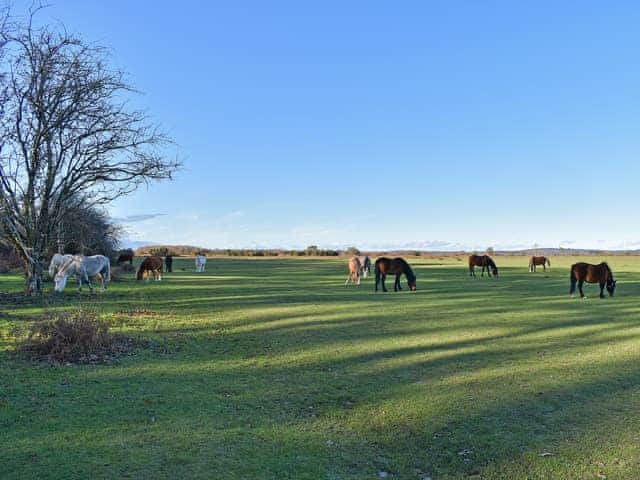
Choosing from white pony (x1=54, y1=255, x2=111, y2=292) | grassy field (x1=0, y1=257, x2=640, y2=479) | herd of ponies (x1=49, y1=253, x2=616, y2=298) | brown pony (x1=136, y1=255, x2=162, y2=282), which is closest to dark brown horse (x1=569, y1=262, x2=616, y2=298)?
herd of ponies (x1=49, y1=253, x2=616, y2=298)

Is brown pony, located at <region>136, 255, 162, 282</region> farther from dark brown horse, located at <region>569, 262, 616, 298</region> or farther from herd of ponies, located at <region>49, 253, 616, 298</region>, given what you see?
dark brown horse, located at <region>569, 262, 616, 298</region>

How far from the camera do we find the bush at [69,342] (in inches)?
334

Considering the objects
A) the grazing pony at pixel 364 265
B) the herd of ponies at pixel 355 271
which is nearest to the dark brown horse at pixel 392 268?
the herd of ponies at pixel 355 271

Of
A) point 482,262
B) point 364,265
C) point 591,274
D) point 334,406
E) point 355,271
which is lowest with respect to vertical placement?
point 334,406

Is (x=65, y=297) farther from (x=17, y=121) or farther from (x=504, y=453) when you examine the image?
(x=504, y=453)

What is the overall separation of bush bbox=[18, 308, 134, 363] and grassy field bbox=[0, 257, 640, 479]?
0.38m

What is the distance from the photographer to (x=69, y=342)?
866cm

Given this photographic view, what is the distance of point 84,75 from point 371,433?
18779 mm

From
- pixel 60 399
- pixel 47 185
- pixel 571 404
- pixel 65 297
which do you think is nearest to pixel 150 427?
pixel 60 399

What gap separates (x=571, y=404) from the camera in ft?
21.2

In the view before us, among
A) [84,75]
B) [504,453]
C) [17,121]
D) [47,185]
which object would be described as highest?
[84,75]

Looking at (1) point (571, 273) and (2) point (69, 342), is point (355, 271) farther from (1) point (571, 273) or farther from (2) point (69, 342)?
(2) point (69, 342)

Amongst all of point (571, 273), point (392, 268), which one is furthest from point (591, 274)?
point (392, 268)

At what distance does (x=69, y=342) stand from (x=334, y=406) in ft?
17.0
